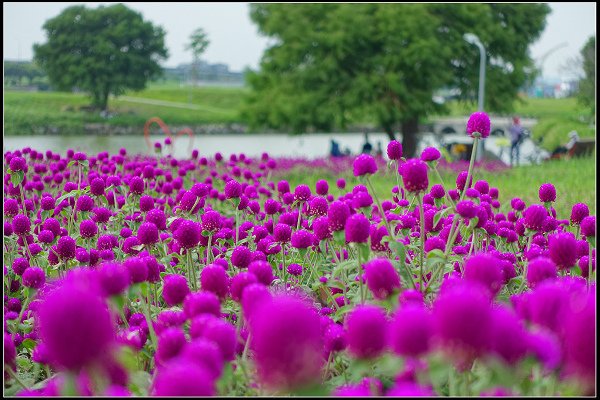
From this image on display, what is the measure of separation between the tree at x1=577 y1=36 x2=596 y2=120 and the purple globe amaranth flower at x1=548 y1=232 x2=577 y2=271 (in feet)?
113

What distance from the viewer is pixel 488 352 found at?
1066mm

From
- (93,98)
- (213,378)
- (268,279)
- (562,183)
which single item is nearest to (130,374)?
(268,279)

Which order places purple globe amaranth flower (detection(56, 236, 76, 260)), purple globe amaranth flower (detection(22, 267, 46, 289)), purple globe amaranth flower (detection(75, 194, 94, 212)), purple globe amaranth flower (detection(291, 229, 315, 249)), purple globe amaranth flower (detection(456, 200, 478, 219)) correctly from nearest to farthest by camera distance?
purple globe amaranth flower (detection(456, 200, 478, 219)) → purple globe amaranth flower (detection(22, 267, 46, 289)) → purple globe amaranth flower (detection(291, 229, 315, 249)) → purple globe amaranth flower (detection(56, 236, 76, 260)) → purple globe amaranth flower (detection(75, 194, 94, 212))

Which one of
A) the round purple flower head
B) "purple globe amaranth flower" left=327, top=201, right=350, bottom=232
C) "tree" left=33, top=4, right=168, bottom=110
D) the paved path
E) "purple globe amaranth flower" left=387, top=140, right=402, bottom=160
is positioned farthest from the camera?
the paved path

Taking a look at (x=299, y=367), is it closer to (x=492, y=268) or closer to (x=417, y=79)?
(x=492, y=268)

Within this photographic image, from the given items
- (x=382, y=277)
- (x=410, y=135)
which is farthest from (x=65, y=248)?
(x=410, y=135)

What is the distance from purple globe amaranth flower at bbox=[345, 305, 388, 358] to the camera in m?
1.18

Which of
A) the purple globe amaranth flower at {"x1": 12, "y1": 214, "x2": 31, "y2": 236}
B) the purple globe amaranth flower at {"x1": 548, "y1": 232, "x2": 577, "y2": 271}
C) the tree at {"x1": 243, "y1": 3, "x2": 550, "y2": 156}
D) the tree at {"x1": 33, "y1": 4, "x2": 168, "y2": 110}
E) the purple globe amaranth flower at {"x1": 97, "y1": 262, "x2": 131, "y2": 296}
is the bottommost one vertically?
the purple globe amaranth flower at {"x1": 12, "y1": 214, "x2": 31, "y2": 236}

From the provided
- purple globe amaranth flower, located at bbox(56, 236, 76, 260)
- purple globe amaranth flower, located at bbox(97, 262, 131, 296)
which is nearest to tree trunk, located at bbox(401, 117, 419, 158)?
purple globe amaranth flower, located at bbox(56, 236, 76, 260)

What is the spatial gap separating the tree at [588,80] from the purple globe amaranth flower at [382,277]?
114 feet

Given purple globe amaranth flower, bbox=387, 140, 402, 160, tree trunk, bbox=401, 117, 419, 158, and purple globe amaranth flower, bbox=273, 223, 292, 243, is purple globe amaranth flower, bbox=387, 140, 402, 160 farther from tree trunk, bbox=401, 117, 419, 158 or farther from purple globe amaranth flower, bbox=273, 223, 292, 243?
tree trunk, bbox=401, 117, 419, 158

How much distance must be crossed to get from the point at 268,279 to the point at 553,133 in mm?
29463

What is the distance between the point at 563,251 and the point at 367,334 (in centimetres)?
83

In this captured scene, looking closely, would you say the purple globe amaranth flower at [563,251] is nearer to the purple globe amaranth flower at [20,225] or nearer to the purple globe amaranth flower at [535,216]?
the purple globe amaranth flower at [535,216]
